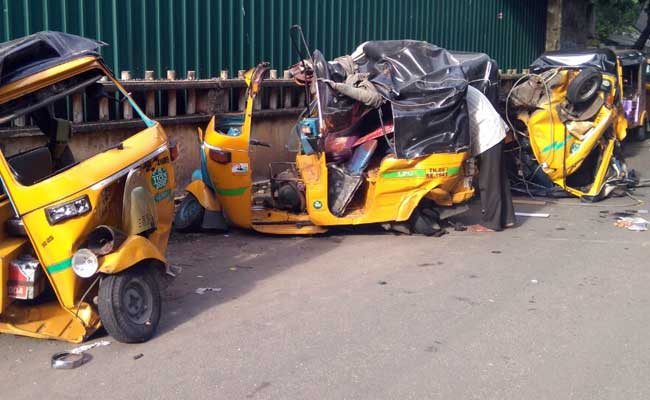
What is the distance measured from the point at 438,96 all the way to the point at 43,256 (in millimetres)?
4850

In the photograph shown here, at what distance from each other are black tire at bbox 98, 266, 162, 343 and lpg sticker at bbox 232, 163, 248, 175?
286 cm

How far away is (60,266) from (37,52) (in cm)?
156

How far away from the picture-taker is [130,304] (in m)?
5.26

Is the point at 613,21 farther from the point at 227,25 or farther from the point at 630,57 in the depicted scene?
the point at 227,25

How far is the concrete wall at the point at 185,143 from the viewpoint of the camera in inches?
310

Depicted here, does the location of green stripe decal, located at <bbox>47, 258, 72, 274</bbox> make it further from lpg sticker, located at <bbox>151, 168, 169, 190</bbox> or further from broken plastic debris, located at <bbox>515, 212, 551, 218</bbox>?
broken plastic debris, located at <bbox>515, 212, 551, 218</bbox>

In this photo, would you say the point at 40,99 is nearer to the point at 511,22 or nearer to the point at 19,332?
the point at 19,332

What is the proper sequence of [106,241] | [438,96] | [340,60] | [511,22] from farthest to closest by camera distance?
[511,22]
[340,60]
[438,96]
[106,241]

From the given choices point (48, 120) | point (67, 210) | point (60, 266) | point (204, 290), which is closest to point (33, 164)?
point (48, 120)

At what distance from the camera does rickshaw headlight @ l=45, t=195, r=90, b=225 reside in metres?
4.90

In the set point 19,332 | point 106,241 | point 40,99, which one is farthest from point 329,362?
point 40,99

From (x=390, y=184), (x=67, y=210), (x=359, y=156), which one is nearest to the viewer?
(x=67, y=210)

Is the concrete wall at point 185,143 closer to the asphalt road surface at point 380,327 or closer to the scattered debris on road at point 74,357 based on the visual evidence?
the asphalt road surface at point 380,327

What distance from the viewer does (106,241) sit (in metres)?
5.26
